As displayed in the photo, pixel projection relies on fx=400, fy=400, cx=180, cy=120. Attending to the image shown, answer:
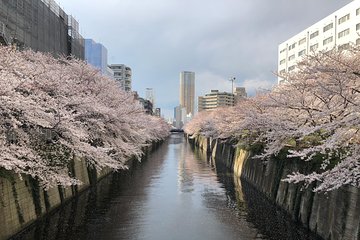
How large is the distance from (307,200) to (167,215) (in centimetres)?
835

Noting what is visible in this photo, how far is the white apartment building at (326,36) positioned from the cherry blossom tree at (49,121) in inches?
1186

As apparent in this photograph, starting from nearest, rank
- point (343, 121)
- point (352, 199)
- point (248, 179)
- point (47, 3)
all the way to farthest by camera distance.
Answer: point (343, 121) → point (352, 199) → point (248, 179) → point (47, 3)

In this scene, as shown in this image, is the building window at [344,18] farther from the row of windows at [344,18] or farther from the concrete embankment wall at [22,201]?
the concrete embankment wall at [22,201]

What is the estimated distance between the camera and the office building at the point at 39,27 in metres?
40.6

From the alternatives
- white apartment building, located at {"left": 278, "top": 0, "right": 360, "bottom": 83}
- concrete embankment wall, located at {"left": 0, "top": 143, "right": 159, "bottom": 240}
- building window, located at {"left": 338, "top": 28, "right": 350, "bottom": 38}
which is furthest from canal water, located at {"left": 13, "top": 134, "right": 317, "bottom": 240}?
building window, located at {"left": 338, "top": 28, "right": 350, "bottom": 38}

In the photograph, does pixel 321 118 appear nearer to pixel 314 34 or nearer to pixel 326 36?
pixel 326 36

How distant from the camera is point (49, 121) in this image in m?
19.8

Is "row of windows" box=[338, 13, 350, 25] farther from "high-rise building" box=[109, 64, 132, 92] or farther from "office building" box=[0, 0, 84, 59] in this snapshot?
"high-rise building" box=[109, 64, 132, 92]

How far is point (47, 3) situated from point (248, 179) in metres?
35.9

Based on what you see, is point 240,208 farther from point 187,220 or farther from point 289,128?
point 289,128

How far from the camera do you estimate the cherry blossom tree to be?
53.7ft

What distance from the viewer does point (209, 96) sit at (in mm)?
166875

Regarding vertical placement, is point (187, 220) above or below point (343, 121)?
below

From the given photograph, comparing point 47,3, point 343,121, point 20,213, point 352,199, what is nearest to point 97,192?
point 20,213
